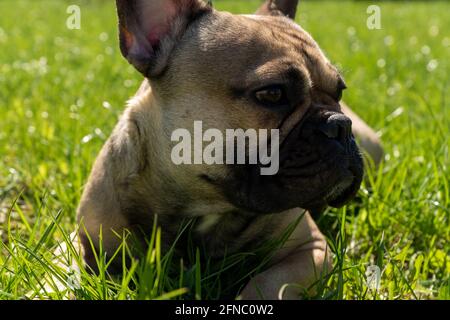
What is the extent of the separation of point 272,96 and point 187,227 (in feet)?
2.04

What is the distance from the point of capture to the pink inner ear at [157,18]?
2599 millimetres

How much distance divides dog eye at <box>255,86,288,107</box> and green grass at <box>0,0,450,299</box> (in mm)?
552

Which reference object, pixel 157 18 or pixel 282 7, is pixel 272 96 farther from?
pixel 282 7

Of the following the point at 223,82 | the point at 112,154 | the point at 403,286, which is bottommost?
the point at 403,286

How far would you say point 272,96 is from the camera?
232cm

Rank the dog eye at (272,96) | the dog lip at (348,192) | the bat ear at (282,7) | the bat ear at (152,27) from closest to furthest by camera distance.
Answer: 1. the dog eye at (272,96)
2. the dog lip at (348,192)
3. the bat ear at (152,27)
4. the bat ear at (282,7)

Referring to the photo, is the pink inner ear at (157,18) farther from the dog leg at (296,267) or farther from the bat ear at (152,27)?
the dog leg at (296,267)

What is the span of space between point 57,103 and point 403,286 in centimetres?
302

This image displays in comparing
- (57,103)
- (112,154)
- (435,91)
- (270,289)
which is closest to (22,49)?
(57,103)

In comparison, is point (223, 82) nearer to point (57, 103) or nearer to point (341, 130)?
point (341, 130)

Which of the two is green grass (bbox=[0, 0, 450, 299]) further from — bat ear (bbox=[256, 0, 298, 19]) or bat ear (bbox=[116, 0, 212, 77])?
bat ear (bbox=[116, 0, 212, 77])

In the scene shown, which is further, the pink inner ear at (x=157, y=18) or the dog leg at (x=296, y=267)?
the pink inner ear at (x=157, y=18)

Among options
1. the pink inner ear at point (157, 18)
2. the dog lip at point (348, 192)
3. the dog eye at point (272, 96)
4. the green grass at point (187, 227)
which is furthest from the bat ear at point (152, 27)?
the dog lip at point (348, 192)
